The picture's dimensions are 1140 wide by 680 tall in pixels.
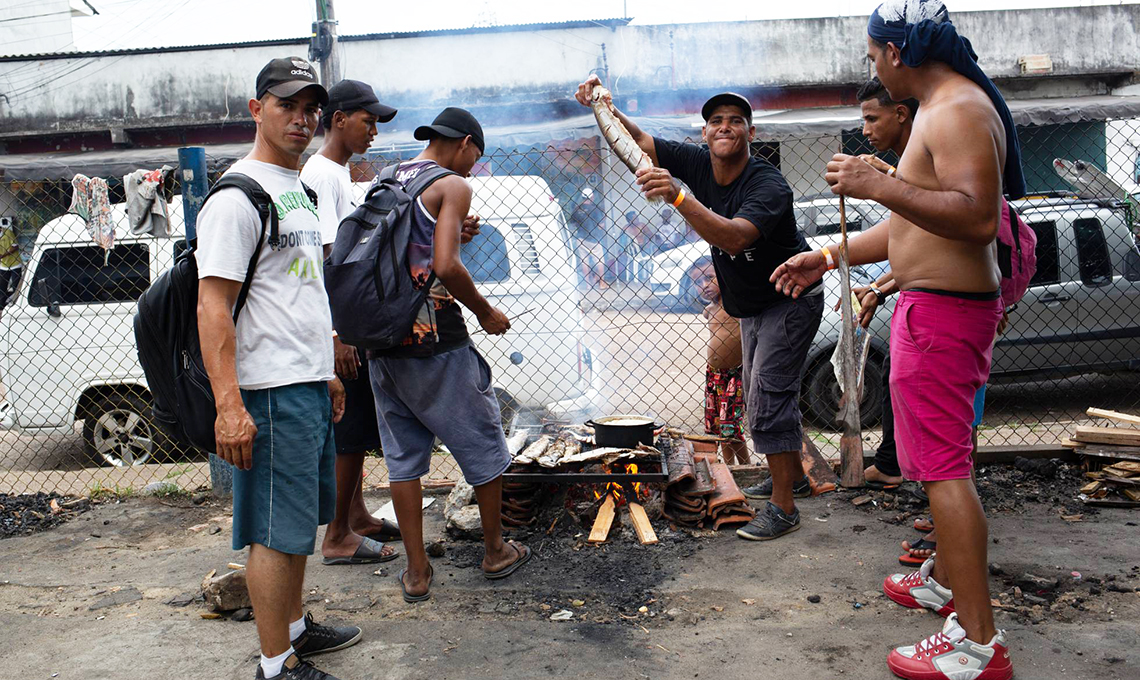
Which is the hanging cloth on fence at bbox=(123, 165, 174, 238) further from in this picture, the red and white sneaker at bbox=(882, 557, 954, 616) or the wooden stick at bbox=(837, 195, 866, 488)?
the red and white sneaker at bbox=(882, 557, 954, 616)

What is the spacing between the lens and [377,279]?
344 centimetres

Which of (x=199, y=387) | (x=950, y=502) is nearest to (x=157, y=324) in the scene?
(x=199, y=387)

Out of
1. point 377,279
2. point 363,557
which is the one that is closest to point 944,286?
point 377,279

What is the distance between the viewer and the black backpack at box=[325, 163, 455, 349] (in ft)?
11.3

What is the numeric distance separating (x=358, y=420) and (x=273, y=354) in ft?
4.73

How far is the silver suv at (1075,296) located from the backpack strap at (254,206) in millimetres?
Result: 5184

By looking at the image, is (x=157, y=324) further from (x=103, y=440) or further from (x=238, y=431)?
(x=103, y=440)

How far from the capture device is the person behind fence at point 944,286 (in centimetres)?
262

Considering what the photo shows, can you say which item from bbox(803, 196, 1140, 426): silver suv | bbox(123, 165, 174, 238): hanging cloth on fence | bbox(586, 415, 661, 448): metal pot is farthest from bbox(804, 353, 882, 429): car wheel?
bbox(123, 165, 174, 238): hanging cloth on fence

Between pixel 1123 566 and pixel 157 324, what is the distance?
13.0ft

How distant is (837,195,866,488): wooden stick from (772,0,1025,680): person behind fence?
0.94 metres

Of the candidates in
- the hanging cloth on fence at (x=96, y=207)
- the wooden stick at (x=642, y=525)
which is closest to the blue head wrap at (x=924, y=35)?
the wooden stick at (x=642, y=525)

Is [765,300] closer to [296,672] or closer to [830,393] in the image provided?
[296,672]

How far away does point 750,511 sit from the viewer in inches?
174
